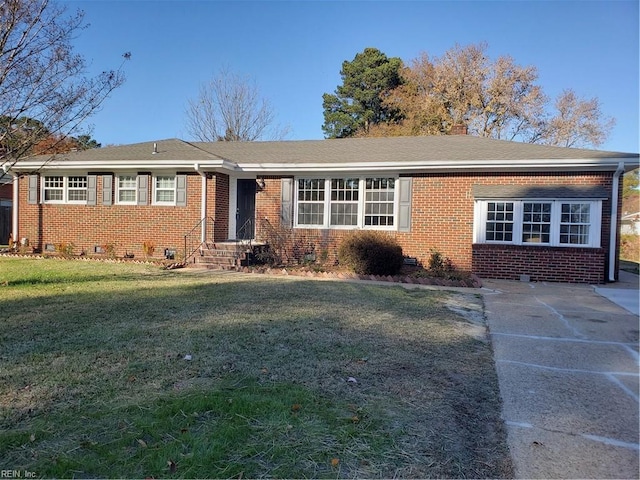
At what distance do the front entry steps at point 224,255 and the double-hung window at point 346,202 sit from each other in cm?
190

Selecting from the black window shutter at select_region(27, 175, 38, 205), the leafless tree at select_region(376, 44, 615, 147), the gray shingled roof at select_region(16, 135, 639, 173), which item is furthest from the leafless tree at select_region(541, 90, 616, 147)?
the black window shutter at select_region(27, 175, 38, 205)

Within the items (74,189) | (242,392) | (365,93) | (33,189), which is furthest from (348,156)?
(365,93)

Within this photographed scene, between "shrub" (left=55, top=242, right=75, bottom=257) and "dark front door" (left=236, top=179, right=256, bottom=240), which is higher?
"dark front door" (left=236, top=179, right=256, bottom=240)

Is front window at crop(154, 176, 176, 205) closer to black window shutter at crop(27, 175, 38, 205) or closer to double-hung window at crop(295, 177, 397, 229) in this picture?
double-hung window at crop(295, 177, 397, 229)

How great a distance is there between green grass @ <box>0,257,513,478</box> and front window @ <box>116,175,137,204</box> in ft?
26.2

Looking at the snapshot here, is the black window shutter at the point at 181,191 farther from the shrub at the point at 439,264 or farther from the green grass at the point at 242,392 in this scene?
the shrub at the point at 439,264

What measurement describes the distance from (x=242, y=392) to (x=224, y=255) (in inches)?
362

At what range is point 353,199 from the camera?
42.9 ft

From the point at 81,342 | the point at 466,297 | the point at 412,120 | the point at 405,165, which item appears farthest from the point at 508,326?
the point at 412,120

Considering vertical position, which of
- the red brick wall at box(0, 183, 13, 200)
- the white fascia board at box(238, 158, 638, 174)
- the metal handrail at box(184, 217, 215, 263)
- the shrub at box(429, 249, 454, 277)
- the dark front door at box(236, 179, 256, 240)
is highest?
the white fascia board at box(238, 158, 638, 174)

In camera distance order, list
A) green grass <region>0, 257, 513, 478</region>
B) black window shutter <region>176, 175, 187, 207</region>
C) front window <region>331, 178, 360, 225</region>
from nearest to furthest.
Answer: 1. green grass <region>0, 257, 513, 478</region>
2. front window <region>331, 178, 360, 225</region>
3. black window shutter <region>176, 175, 187, 207</region>

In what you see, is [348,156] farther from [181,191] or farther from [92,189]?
[92,189]

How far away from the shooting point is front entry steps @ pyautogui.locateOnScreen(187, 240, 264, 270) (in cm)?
1203

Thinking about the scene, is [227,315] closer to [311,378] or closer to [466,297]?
[311,378]
